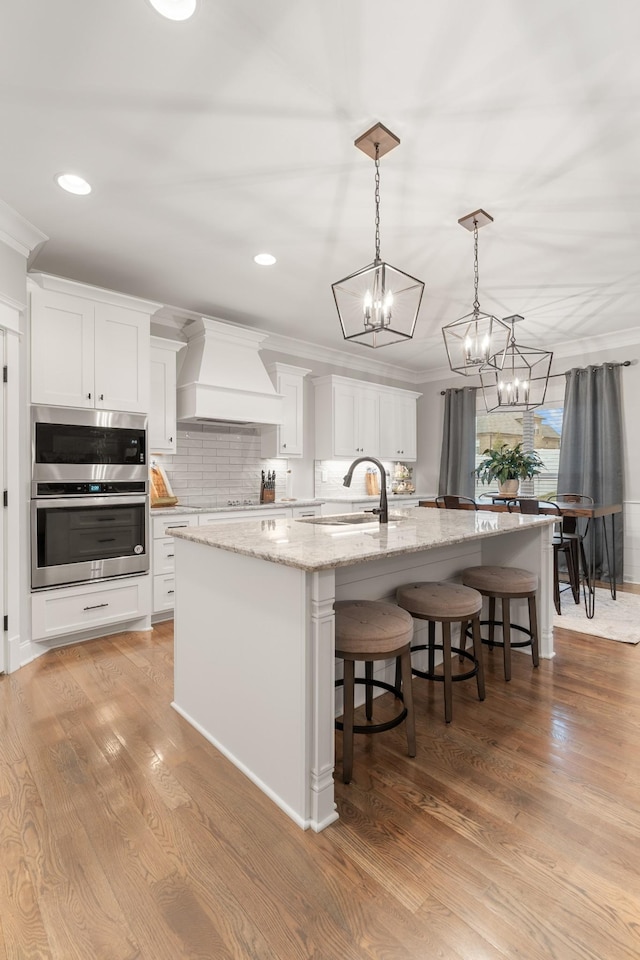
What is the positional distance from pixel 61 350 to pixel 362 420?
11.9ft

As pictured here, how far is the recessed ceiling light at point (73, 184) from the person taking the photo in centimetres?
247

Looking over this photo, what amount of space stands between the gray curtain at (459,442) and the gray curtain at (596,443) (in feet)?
4.05

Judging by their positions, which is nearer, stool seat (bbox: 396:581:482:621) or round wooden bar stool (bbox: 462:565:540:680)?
stool seat (bbox: 396:581:482:621)

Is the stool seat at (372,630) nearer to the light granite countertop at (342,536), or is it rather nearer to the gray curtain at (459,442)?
the light granite countertop at (342,536)

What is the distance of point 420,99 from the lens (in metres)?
1.93

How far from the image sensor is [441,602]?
89.6 inches

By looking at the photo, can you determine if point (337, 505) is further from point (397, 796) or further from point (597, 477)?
point (397, 796)

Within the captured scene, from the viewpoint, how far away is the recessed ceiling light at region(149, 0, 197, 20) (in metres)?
1.54

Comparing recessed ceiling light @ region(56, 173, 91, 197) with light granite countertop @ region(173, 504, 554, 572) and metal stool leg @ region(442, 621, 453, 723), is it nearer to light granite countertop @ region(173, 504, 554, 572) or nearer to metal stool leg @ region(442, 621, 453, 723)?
light granite countertop @ region(173, 504, 554, 572)

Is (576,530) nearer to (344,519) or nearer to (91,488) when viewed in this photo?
(344,519)

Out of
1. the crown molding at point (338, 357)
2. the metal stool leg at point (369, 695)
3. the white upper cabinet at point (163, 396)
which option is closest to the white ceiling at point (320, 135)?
the white upper cabinet at point (163, 396)

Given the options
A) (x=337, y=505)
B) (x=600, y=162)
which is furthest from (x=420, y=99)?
(x=337, y=505)

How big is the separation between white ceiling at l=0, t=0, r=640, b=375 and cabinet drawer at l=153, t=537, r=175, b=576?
84.2 inches

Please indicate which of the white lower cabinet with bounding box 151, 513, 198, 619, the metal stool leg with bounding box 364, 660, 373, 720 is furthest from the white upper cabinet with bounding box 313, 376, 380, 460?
the metal stool leg with bounding box 364, 660, 373, 720
